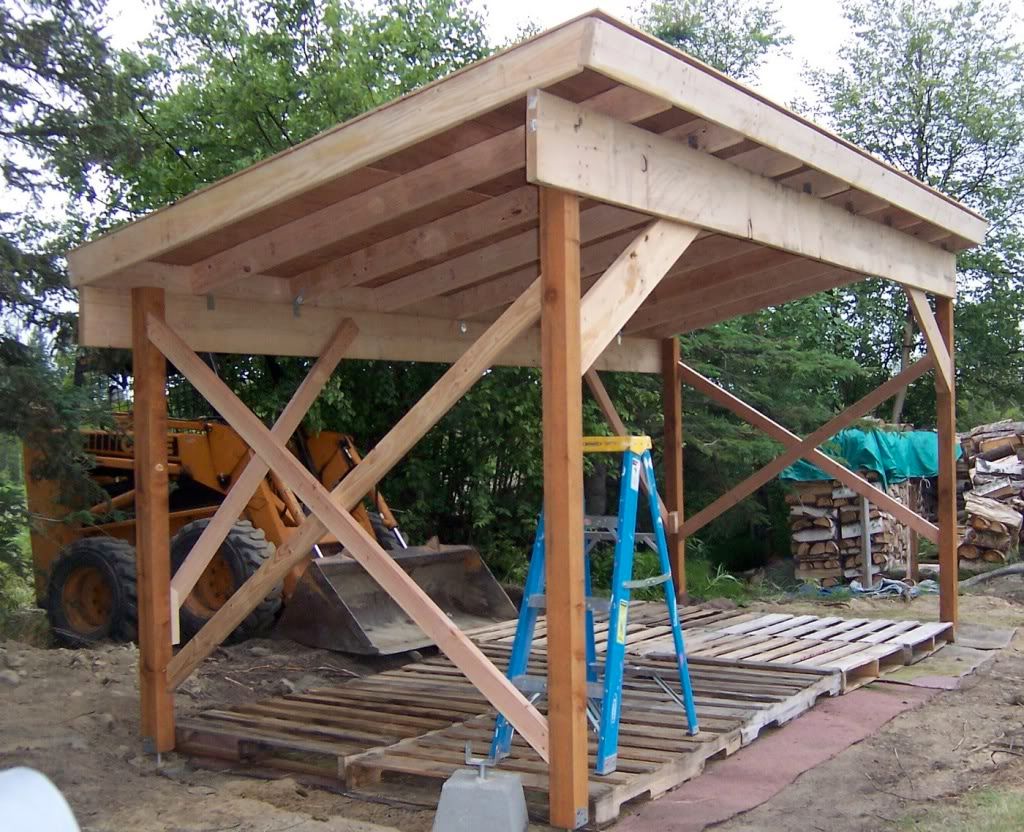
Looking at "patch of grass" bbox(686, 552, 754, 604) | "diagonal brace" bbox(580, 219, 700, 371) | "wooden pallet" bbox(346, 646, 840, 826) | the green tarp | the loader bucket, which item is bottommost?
"patch of grass" bbox(686, 552, 754, 604)

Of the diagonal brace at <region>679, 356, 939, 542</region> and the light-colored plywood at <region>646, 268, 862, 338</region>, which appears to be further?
the diagonal brace at <region>679, 356, 939, 542</region>

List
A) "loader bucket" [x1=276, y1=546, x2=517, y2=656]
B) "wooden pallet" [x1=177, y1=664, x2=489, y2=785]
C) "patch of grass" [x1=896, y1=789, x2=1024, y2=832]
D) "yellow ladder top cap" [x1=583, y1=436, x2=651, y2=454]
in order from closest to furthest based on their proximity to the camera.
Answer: "patch of grass" [x1=896, y1=789, x2=1024, y2=832] → "yellow ladder top cap" [x1=583, y1=436, x2=651, y2=454] → "wooden pallet" [x1=177, y1=664, x2=489, y2=785] → "loader bucket" [x1=276, y1=546, x2=517, y2=656]

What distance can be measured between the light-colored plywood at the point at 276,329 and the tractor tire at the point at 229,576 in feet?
6.62

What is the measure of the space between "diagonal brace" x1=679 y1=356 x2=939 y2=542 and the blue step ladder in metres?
3.93

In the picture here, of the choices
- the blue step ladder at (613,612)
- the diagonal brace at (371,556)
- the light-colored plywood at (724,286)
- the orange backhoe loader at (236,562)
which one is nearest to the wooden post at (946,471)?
the light-colored plywood at (724,286)

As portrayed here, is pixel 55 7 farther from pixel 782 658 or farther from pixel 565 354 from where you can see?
pixel 782 658

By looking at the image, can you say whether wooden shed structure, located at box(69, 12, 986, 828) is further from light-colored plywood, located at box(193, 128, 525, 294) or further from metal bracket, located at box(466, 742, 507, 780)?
metal bracket, located at box(466, 742, 507, 780)

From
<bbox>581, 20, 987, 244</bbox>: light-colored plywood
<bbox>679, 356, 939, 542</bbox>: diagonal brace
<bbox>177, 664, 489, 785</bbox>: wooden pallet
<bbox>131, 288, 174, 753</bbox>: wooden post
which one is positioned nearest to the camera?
<bbox>581, 20, 987, 244</bbox>: light-colored plywood

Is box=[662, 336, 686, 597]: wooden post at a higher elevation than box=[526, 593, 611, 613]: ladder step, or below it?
higher

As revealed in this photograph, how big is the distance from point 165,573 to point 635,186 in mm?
3213

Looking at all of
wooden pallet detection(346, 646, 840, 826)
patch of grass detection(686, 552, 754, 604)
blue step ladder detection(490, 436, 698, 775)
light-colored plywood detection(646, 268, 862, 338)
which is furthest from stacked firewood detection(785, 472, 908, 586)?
blue step ladder detection(490, 436, 698, 775)

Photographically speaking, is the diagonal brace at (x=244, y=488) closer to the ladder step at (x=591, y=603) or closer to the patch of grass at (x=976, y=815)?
the ladder step at (x=591, y=603)

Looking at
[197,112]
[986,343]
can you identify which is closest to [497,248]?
[197,112]

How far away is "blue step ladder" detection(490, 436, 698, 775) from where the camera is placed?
4.47 metres
